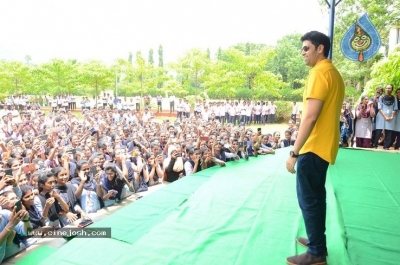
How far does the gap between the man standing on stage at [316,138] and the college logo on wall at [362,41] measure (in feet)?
17.3

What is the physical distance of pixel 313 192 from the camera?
1.80 metres

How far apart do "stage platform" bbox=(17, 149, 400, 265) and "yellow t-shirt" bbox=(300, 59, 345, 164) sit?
2.49 ft

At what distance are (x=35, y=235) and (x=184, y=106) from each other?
1494cm

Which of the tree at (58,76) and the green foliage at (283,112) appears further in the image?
the tree at (58,76)

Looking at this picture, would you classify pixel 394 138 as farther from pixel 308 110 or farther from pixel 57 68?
pixel 57 68

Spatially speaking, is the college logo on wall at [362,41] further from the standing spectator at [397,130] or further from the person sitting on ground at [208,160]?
the person sitting on ground at [208,160]

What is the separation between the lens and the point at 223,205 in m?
2.92

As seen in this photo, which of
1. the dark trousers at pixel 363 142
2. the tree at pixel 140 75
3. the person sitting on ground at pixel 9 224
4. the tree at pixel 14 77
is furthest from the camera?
the tree at pixel 14 77

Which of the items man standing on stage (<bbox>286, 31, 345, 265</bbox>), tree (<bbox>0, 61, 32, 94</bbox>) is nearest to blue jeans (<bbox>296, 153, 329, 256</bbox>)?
man standing on stage (<bbox>286, 31, 345, 265</bbox>)

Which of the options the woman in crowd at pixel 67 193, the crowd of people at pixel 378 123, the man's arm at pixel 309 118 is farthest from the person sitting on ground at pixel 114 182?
the crowd of people at pixel 378 123

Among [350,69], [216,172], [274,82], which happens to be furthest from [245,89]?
[216,172]

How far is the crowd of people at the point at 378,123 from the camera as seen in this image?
19.4ft

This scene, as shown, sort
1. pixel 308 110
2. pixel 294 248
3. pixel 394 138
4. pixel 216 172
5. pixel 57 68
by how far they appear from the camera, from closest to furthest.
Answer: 1. pixel 308 110
2. pixel 294 248
3. pixel 216 172
4. pixel 394 138
5. pixel 57 68

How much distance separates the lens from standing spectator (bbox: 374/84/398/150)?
5.89 meters
